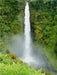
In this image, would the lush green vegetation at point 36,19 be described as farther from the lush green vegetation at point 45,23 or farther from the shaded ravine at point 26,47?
the shaded ravine at point 26,47

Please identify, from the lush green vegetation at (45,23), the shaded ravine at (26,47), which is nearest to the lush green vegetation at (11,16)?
the shaded ravine at (26,47)

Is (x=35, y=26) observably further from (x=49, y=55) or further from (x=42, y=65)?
(x=42, y=65)

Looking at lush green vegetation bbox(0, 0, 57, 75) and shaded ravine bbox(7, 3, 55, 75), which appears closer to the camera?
shaded ravine bbox(7, 3, 55, 75)

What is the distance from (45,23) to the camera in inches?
556

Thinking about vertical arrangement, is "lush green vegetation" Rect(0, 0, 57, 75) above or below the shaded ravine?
above

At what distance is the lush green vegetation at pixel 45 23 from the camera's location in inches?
505

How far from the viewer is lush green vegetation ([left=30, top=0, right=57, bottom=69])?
12.8m

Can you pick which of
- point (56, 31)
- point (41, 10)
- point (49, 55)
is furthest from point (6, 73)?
point (41, 10)

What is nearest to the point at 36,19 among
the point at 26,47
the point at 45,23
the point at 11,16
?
the point at 45,23

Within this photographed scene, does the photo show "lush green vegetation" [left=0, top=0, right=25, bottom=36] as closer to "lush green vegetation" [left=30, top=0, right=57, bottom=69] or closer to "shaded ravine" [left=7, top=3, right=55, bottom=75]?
"shaded ravine" [left=7, top=3, right=55, bottom=75]

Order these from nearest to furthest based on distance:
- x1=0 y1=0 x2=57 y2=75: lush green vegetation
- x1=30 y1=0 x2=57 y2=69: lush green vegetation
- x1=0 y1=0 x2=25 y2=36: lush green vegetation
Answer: x1=30 y1=0 x2=57 y2=69: lush green vegetation
x1=0 y1=0 x2=57 y2=75: lush green vegetation
x1=0 y1=0 x2=25 y2=36: lush green vegetation

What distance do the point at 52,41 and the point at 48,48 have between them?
0.99m

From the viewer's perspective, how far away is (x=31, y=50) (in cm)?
1357

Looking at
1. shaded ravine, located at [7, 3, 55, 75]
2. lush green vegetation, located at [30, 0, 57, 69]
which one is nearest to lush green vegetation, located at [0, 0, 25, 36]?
shaded ravine, located at [7, 3, 55, 75]
